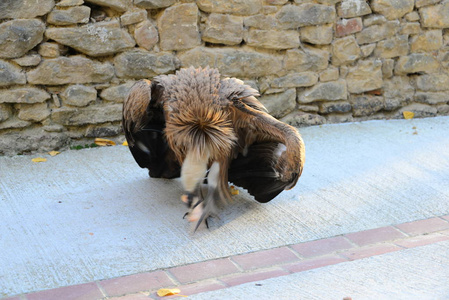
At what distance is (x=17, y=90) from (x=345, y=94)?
2.97m

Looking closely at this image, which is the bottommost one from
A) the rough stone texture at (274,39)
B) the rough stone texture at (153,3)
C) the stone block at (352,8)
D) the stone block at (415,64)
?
the stone block at (415,64)

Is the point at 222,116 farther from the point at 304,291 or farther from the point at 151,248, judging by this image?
the point at 304,291

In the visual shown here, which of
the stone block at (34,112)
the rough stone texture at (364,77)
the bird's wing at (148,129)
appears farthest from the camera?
the rough stone texture at (364,77)

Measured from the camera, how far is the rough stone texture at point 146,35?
14.2ft

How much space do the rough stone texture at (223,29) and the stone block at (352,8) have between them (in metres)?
1.00

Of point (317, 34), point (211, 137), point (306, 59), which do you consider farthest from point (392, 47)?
point (211, 137)

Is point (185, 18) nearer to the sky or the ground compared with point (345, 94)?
nearer to the sky

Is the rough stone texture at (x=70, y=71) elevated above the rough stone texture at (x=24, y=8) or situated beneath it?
situated beneath

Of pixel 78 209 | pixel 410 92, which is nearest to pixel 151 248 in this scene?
pixel 78 209

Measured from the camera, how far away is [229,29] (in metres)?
4.60

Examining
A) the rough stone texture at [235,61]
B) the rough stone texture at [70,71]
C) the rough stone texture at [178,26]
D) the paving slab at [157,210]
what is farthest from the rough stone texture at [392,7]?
the rough stone texture at [70,71]

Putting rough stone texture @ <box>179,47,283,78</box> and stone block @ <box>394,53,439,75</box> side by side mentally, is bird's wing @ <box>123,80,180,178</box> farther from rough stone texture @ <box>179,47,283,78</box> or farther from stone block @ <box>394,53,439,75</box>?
stone block @ <box>394,53,439,75</box>

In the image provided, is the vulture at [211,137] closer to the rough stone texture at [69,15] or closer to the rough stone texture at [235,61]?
the rough stone texture at [69,15]

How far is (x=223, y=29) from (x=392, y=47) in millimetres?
1743
